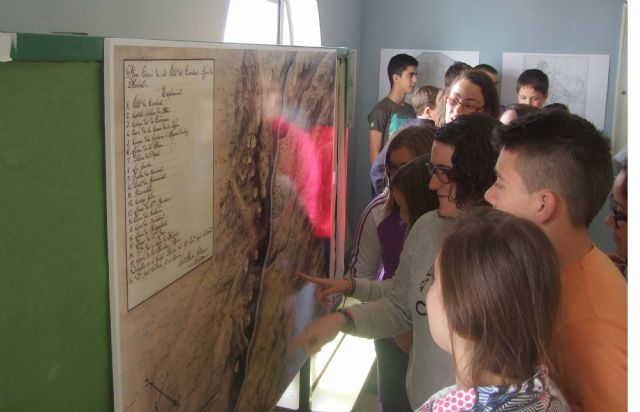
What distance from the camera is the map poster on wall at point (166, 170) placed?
134cm

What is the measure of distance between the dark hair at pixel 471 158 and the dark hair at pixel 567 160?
0.34 meters

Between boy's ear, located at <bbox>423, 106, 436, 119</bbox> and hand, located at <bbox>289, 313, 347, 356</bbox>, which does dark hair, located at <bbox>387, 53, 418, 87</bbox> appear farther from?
hand, located at <bbox>289, 313, 347, 356</bbox>

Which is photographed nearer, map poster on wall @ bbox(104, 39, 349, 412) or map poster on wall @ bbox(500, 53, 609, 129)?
map poster on wall @ bbox(104, 39, 349, 412)

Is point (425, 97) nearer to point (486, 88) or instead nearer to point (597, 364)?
point (486, 88)

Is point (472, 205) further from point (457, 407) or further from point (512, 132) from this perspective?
point (457, 407)

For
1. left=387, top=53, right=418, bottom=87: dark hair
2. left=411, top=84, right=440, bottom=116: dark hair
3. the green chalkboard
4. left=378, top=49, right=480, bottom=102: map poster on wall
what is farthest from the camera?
left=378, top=49, right=480, bottom=102: map poster on wall

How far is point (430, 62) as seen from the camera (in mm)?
7121

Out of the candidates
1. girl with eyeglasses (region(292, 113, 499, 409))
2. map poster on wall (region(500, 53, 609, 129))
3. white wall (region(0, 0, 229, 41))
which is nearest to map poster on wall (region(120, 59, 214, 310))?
white wall (region(0, 0, 229, 41))

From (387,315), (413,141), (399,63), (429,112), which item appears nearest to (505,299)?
(387,315)

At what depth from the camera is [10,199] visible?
41.1 inches

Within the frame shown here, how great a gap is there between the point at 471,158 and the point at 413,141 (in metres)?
0.90

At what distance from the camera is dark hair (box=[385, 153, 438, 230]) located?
247 cm

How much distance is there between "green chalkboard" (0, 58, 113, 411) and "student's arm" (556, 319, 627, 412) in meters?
1.00

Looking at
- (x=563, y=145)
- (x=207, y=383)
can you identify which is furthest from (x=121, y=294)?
(x=563, y=145)
